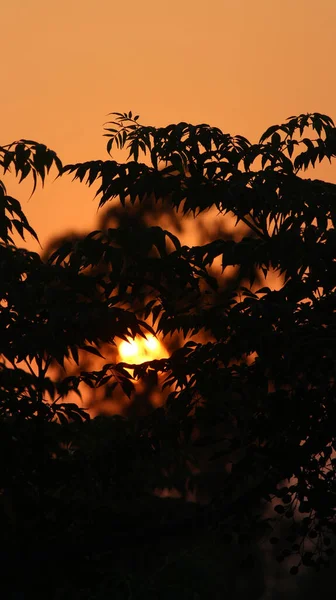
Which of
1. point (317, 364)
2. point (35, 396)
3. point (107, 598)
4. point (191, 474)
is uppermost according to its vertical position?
point (191, 474)

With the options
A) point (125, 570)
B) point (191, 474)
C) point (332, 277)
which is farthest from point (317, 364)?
point (191, 474)

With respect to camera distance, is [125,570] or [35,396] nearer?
[35,396]

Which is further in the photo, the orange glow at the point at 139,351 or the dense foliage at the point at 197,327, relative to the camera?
the orange glow at the point at 139,351

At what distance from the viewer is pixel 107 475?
3.82m

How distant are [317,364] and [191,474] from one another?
11.4ft

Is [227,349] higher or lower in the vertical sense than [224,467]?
lower

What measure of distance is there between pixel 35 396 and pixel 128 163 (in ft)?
4.04

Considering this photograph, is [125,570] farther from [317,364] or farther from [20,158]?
[20,158]

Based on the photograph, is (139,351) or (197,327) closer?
(197,327)

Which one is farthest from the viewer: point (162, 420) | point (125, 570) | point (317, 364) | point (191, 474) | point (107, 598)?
point (191, 474)

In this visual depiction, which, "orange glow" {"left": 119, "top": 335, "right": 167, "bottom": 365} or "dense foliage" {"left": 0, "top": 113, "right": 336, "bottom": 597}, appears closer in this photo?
"dense foliage" {"left": 0, "top": 113, "right": 336, "bottom": 597}

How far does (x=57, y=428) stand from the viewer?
12.3 ft

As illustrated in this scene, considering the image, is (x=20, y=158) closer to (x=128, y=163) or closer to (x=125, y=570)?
(x=128, y=163)

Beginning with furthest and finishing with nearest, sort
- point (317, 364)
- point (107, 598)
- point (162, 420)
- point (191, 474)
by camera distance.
Answer: point (191, 474)
point (107, 598)
point (162, 420)
point (317, 364)
